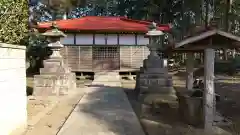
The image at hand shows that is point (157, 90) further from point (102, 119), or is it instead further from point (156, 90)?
point (102, 119)

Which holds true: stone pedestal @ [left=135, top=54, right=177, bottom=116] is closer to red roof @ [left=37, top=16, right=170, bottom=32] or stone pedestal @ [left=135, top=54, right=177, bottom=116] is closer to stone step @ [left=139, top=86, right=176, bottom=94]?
stone step @ [left=139, top=86, right=176, bottom=94]

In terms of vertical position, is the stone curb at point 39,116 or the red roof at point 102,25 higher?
the red roof at point 102,25

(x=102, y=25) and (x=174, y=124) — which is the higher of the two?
(x=102, y=25)

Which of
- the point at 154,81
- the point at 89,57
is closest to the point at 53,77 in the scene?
the point at 154,81

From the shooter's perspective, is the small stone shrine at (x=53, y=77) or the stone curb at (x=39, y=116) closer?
the stone curb at (x=39, y=116)

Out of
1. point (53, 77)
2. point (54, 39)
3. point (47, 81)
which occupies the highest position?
point (54, 39)

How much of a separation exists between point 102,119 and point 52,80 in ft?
18.7

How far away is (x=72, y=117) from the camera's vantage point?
8.38m

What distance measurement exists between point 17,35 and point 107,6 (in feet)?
112

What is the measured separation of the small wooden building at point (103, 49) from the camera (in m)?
21.7

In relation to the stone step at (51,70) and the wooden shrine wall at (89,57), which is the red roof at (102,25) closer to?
the wooden shrine wall at (89,57)

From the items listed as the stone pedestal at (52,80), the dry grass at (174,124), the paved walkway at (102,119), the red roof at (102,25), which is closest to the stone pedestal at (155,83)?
the paved walkway at (102,119)

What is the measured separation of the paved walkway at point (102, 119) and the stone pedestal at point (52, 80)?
2.18 m

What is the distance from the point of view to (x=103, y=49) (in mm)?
22016
